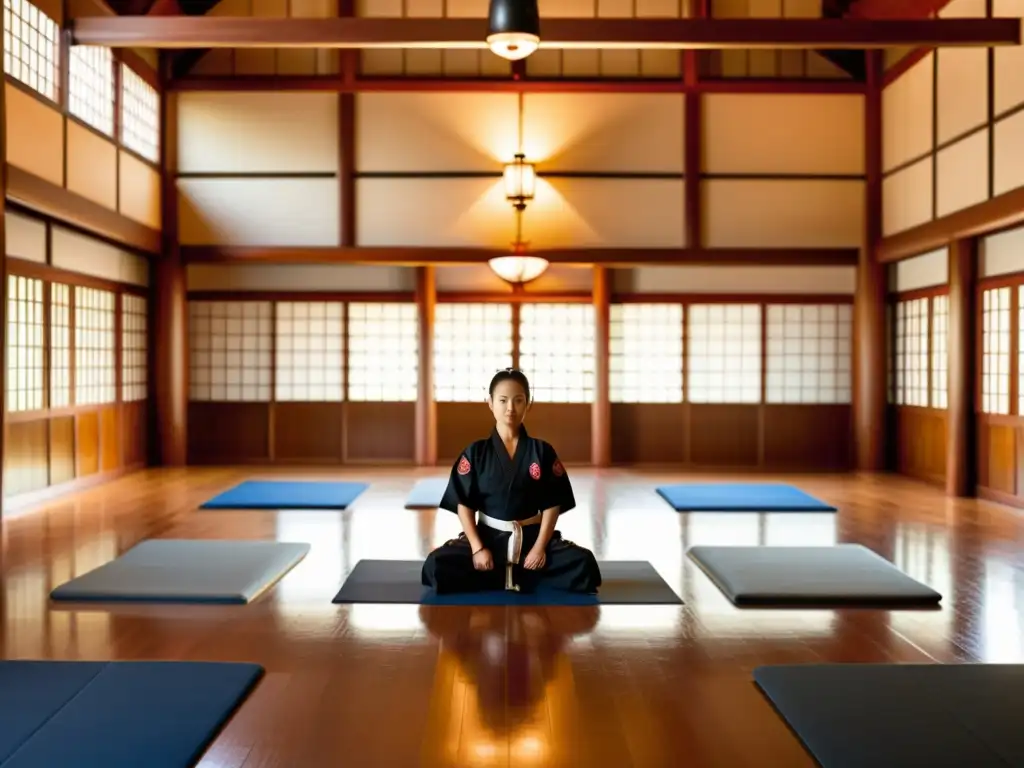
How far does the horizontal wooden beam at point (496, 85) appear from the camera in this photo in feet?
29.2

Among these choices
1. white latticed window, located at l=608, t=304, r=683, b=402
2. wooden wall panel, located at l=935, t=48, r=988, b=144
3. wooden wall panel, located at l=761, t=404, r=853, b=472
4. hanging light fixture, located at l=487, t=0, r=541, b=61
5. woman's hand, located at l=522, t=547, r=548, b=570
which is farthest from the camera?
white latticed window, located at l=608, t=304, r=683, b=402

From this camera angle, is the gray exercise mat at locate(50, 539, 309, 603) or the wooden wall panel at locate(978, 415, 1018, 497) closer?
the gray exercise mat at locate(50, 539, 309, 603)

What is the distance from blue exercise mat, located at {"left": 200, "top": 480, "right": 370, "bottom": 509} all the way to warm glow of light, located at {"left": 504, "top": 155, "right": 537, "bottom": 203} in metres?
2.88

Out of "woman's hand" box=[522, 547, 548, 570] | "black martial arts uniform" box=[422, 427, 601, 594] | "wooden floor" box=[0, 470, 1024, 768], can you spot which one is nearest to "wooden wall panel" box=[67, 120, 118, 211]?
"wooden floor" box=[0, 470, 1024, 768]

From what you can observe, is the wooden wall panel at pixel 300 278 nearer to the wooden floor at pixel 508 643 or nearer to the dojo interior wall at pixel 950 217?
the wooden floor at pixel 508 643

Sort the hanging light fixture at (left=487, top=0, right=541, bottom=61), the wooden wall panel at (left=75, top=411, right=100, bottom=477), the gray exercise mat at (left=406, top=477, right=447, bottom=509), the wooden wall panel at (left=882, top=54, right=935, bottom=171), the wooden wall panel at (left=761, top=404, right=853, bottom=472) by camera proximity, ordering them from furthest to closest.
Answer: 1. the wooden wall panel at (left=761, top=404, right=853, bottom=472)
2. the wooden wall panel at (left=882, top=54, right=935, bottom=171)
3. the wooden wall panel at (left=75, top=411, right=100, bottom=477)
4. the gray exercise mat at (left=406, top=477, right=447, bottom=509)
5. the hanging light fixture at (left=487, top=0, right=541, bottom=61)

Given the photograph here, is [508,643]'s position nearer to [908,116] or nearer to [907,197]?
[907,197]

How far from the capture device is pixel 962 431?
7410mm

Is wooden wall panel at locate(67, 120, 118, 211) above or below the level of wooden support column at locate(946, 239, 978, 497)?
above

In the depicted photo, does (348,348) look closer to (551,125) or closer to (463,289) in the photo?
(463,289)

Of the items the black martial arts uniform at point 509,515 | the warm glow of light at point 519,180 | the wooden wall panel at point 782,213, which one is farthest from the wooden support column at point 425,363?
the black martial arts uniform at point 509,515

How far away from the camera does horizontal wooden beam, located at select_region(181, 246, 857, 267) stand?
899cm

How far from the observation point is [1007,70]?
21.4ft

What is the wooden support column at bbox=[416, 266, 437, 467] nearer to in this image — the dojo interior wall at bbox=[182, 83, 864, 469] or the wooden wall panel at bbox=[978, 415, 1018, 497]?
the dojo interior wall at bbox=[182, 83, 864, 469]
